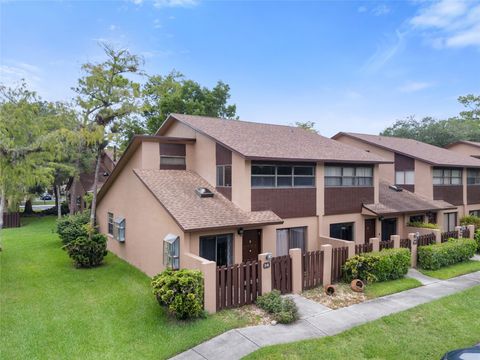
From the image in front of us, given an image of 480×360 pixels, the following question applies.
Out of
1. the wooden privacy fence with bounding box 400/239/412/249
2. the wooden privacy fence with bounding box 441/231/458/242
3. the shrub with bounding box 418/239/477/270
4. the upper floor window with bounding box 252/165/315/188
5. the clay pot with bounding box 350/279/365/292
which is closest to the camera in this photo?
the clay pot with bounding box 350/279/365/292

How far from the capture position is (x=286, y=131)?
18.8 m

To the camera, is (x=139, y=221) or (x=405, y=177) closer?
(x=139, y=221)

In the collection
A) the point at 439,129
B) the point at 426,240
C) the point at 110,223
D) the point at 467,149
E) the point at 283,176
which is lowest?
the point at 426,240

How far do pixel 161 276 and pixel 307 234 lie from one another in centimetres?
788

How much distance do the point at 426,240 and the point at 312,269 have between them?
7451mm

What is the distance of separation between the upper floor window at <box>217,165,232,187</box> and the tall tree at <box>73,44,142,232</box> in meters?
6.33

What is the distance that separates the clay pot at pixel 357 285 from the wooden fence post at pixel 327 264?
0.85 m

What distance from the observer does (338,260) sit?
12.6 metres

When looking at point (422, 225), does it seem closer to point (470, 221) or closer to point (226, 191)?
point (470, 221)

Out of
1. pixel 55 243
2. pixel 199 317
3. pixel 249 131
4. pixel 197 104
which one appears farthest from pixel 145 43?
pixel 199 317

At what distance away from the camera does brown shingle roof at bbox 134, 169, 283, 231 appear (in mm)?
11570

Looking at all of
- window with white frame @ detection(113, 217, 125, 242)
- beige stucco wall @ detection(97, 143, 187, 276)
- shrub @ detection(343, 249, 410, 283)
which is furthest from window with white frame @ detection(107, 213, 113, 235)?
shrub @ detection(343, 249, 410, 283)

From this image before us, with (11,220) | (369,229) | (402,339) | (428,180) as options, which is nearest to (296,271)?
(402,339)

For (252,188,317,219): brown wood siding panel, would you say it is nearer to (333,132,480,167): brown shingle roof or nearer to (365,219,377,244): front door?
(365,219,377,244): front door
